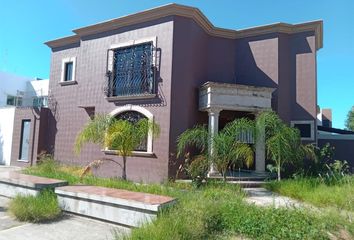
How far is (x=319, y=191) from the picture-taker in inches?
342

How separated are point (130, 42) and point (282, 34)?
7.69 metres

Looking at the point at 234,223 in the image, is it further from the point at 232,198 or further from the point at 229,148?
the point at 229,148

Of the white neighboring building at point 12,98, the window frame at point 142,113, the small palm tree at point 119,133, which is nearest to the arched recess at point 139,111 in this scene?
the window frame at point 142,113

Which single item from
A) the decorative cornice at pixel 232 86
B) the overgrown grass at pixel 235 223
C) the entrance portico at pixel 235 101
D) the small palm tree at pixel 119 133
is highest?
the decorative cornice at pixel 232 86

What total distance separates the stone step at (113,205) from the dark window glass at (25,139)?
12.6 m

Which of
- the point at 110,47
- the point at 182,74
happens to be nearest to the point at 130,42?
the point at 110,47

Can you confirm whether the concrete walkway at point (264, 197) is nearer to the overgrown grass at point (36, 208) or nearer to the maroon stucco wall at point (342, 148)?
the overgrown grass at point (36, 208)

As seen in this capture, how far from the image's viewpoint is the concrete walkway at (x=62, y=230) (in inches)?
216

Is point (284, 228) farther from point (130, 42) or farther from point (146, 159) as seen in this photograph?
point (130, 42)

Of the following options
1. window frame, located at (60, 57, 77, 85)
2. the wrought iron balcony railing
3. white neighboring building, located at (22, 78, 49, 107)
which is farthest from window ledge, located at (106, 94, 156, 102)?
white neighboring building, located at (22, 78, 49, 107)

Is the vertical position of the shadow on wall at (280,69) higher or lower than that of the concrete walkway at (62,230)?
higher

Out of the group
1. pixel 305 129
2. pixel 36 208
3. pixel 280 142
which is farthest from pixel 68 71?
pixel 305 129

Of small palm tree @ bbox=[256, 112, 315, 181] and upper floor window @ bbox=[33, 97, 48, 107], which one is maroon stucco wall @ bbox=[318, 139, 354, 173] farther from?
upper floor window @ bbox=[33, 97, 48, 107]

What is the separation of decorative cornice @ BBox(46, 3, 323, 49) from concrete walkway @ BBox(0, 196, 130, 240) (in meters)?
9.89
